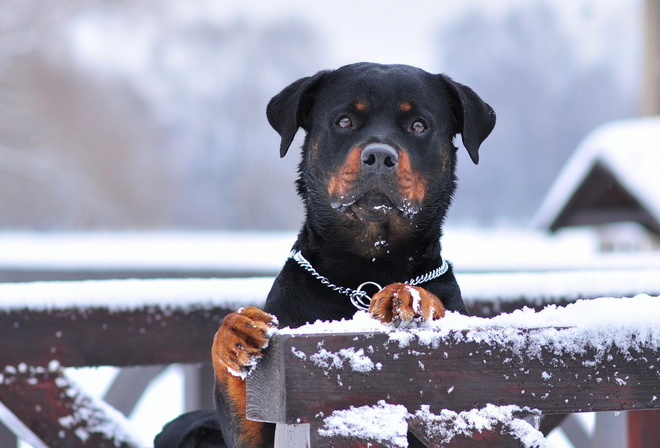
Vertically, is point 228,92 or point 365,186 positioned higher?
point 228,92

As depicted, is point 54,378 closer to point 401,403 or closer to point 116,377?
point 116,377

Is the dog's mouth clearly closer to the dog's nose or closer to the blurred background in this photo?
the dog's nose

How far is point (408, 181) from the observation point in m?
2.88

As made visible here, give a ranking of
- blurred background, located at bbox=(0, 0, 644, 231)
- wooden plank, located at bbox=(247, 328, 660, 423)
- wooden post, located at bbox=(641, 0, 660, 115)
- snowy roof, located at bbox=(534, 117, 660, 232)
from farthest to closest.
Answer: blurred background, located at bbox=(0, 0, 644, 231)
wooden post, located at bbox=(641, 0, 660, 115)
snowy roof, located at bbox=(534, 117, 660, 232)
wooden plank, located at bbox=(247, 328, 660, 423)

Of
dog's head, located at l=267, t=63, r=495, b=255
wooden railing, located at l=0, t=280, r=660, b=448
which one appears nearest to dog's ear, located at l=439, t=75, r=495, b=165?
dog's head, located at l=267, t=63, r=495, b=255

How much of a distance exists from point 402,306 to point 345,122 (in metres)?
1.22

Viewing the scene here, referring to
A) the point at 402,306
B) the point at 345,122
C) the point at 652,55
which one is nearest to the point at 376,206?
the point at 345,122

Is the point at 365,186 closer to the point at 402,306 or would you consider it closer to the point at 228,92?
the point at 402,306

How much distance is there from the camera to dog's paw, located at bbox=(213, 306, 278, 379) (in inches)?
68.1

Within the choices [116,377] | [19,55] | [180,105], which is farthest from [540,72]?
[116,377]

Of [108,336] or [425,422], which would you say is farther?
[108,336]

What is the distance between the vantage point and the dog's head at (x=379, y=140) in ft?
9.38

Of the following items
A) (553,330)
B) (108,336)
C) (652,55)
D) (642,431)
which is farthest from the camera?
(652,55)

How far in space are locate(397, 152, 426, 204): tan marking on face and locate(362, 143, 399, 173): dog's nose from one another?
35mm
